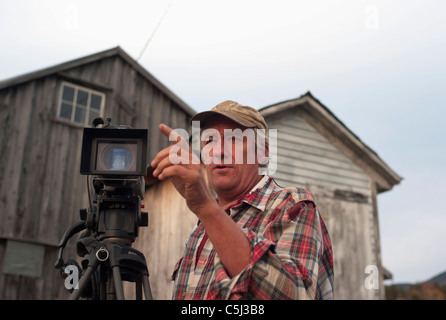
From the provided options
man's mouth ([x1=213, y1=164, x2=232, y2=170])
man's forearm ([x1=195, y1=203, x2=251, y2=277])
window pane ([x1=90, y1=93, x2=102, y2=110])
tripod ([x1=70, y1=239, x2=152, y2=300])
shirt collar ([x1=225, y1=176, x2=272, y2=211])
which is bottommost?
tripod ([x1=70, y1=239, x2=152, y2=300])

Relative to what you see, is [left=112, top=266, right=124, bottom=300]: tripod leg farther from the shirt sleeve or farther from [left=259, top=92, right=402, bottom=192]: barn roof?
[left=259, top=92, right=402, bottom=192]: barn roof

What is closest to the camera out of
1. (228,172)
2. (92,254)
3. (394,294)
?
(92,254)

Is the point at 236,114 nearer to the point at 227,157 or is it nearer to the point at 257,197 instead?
the point at 227,157

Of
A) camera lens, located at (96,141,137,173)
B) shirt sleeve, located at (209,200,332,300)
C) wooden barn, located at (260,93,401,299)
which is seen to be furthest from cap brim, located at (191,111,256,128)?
wooden barn, located at (260,93,401,299)

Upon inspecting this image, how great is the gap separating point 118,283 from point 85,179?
8.62 meters

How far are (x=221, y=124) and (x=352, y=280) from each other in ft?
27.1

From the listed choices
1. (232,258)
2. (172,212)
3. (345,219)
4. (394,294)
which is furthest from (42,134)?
(394,294)

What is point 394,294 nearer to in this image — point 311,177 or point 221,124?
point 311,177

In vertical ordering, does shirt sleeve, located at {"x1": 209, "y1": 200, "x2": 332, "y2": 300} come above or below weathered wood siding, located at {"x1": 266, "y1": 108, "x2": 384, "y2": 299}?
below

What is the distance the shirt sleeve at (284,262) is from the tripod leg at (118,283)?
1.19 ft

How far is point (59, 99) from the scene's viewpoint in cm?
1059

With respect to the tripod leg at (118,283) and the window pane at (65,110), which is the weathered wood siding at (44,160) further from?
the tripod leg at (118,283)

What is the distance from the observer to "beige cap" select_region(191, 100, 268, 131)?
215 centimetres

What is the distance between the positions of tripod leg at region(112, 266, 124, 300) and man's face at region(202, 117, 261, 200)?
0.56m
